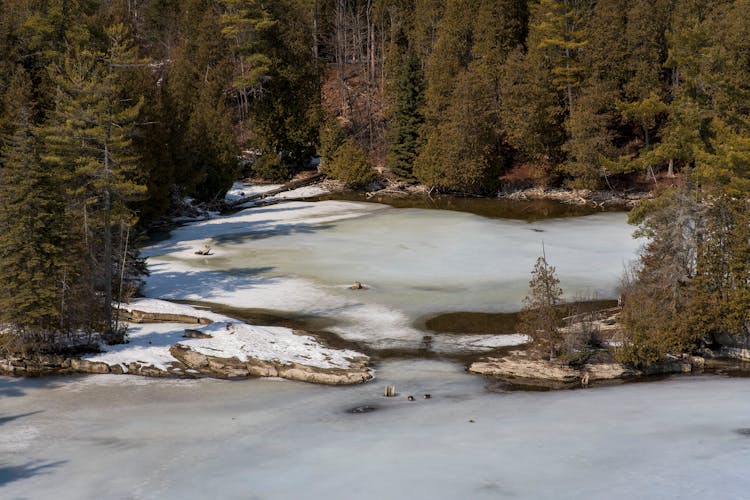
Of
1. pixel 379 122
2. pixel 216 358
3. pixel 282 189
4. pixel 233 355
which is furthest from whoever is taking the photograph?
pixel 379 122

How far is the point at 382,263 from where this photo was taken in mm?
42781

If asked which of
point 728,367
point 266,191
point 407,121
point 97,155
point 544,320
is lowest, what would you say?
point 728,367

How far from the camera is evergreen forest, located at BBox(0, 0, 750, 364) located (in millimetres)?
26844

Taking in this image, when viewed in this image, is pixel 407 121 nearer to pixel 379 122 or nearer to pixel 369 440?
pixel 379 122

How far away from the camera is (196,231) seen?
5384cm

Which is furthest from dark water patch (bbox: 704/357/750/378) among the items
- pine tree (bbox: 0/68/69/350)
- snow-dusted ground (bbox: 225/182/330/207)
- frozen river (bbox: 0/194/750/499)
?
snow-dusted ground (bbox: 225/182/330/207)

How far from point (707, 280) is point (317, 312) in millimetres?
15941

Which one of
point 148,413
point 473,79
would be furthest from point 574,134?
point 148,413

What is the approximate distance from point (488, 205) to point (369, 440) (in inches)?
1834

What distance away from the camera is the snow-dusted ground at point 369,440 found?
16859mm

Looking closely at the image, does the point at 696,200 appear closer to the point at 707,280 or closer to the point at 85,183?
the point at 707,280

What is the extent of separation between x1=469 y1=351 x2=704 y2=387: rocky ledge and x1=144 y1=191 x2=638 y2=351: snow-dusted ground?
3083 millimetres

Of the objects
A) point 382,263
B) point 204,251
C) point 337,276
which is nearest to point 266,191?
point 204,251

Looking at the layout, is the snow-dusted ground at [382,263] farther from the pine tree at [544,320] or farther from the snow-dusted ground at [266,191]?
the snow-dusted ground at [266,191]
